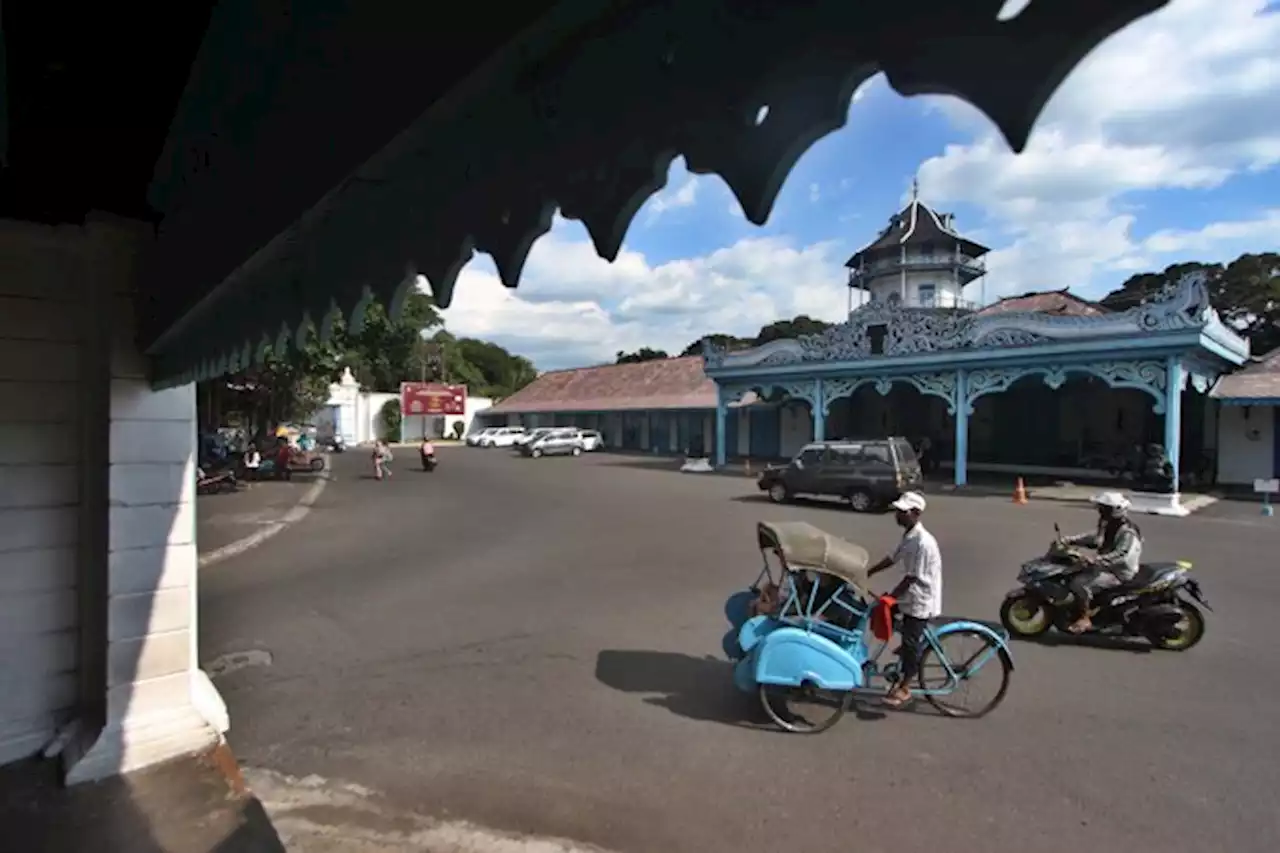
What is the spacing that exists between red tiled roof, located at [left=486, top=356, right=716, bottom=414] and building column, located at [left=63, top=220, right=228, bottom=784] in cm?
2754

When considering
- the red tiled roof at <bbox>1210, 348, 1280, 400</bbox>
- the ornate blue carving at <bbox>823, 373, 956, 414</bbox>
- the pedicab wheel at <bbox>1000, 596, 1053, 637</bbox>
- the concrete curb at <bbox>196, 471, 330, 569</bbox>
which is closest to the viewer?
the pedicab wheel at <bbox>1000, 596, 1053, 637</bbox>

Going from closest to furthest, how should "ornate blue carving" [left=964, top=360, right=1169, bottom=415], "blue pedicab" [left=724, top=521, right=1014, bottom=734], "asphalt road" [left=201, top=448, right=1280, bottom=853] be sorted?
"asphalt road" [left=201, top=448, right=1280, bottom=853] → "blue pedicab" [left=724, top=521, right=1014, bottom=734] → "ornate blue carving" [left=964, top=360, right=1169, bottom=415]

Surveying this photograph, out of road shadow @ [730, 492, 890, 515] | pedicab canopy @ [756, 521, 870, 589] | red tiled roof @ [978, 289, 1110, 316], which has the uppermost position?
red tiled roof @ [978, 289, 1110, 316]

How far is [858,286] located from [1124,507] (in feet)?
104

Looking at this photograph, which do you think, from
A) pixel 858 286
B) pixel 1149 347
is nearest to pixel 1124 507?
pixel 1149 347

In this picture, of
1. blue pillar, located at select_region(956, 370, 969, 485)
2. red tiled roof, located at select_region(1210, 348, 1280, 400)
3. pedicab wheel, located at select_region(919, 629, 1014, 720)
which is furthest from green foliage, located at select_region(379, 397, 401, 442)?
pedicab wheel, located at select_region(919, 629, 1014, 720)

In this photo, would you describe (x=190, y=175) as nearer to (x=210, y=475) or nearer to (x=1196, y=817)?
(x=1196, y=817)

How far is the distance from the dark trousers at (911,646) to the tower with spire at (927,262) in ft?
99.3

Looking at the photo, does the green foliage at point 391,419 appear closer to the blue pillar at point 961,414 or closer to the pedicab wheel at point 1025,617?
the blue pillar at point 961,414

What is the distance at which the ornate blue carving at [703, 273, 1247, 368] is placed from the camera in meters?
17.2

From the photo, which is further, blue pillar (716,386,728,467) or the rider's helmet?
blue pillar (716,386,728,467)

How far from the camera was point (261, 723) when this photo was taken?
5133 mm

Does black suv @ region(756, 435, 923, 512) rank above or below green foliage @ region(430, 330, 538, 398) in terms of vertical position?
below

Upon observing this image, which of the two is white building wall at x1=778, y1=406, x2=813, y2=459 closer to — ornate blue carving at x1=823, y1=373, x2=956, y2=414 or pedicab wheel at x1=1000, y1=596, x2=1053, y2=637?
ornate blue carving at x1=823, y1=373, x2=956, y2=414
